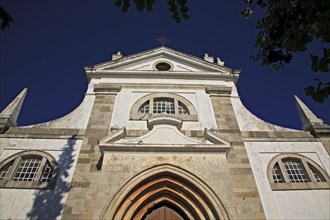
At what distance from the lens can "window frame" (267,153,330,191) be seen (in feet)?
28.9

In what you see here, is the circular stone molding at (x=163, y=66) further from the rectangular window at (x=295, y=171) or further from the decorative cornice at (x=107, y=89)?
the rectangular window at (x=295, y=171)

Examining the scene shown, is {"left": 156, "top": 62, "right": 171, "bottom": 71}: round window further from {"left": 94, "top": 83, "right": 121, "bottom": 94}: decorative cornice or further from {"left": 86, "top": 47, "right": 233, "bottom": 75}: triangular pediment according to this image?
{"left": 94, "top": 83, "right": 121, "bottom": 94}: decorative cornice

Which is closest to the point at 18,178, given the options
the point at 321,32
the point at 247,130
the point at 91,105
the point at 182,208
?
the point at 91,105

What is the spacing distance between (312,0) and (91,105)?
31.4 feet

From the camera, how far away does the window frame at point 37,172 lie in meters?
8.52

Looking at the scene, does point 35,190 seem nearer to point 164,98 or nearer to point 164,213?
point 164,213

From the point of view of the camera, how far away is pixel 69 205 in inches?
319

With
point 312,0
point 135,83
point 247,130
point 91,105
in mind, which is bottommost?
point 312,0

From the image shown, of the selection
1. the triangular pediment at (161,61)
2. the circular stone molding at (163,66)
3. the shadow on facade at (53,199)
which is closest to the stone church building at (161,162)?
the shadow on facade at (53,199)

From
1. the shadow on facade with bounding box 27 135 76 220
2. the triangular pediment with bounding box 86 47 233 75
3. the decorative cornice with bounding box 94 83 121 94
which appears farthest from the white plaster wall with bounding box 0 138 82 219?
the triangular pediment with bounding box 86 47 233 75

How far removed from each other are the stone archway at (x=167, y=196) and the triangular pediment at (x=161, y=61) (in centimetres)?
668

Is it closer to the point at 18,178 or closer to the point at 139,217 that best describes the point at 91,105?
the point at 18,178

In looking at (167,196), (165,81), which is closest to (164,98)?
(165,81)

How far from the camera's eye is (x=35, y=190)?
27.7 feet
